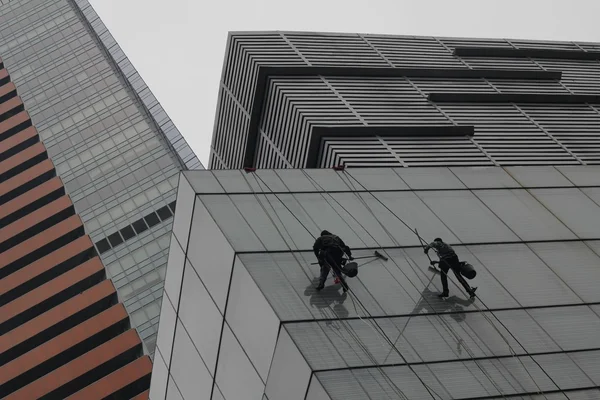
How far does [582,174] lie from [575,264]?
6806 millimetres

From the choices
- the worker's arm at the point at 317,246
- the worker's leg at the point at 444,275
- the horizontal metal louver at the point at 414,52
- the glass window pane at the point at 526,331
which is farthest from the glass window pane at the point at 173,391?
the horizontal metal louver at the point at 414,52

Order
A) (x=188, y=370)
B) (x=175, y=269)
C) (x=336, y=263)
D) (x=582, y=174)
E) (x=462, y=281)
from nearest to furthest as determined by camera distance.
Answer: (x=336, y=263), (x=462, y=281), (x=188, y=370), (x=175, y=269), (x=582, y=174)

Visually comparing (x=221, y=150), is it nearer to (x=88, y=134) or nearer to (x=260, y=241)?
(x=88, y=134)

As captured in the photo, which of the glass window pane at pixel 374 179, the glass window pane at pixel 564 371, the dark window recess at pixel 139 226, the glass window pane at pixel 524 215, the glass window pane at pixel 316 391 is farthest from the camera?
the dark window recess at pixel 139 226

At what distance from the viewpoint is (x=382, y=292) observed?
26562mm

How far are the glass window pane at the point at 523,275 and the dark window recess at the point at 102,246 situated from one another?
57804mm

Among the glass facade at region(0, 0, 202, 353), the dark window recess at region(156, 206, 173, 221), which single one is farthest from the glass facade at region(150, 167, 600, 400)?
the dark window recess at region(156, 206, 173, 221)

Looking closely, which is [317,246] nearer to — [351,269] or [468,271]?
[351,269]

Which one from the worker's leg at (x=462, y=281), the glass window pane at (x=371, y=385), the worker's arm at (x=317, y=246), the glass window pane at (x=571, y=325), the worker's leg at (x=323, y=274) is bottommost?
the glass window pane at (x=371, y=385)

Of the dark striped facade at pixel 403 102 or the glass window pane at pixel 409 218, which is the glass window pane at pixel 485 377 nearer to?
the glass window pane at pixel 409 218

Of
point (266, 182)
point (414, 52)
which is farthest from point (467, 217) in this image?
point (414, 52)

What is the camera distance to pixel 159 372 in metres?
32.3

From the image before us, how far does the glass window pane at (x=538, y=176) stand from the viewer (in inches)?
1359

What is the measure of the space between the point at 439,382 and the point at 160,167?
69057 millimetres
